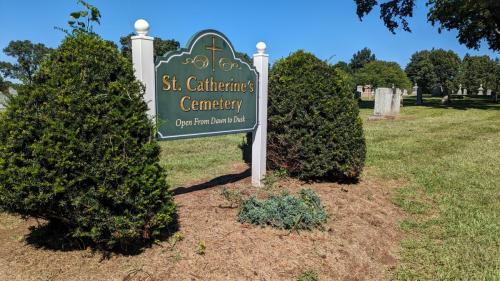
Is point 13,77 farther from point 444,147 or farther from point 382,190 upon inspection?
point 444,147

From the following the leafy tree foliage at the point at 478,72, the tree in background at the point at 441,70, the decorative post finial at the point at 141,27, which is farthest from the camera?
the leafy tree foliage at the point at 478,72

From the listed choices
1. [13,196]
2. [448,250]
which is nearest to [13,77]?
[13,196]

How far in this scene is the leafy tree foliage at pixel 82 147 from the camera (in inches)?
113

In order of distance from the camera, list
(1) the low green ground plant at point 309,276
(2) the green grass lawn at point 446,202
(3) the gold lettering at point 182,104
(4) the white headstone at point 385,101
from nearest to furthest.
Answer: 1. (1) the low green ground plant at point 309,276
2. (2) the green grass lawn at point 446,202
3. (3) the gold lettering at point 182,104
4. (4) the white headstone at point 385,101

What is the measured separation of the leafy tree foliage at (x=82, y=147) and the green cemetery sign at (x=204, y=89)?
0.89 m

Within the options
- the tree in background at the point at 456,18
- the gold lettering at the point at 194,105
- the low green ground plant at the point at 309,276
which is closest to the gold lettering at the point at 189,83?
the gold lettering at the point at 194,105

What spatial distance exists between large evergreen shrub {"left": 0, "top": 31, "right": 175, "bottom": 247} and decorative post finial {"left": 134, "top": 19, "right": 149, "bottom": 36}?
466mm

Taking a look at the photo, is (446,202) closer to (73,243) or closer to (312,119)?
(312,119)

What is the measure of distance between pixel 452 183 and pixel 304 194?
341cm

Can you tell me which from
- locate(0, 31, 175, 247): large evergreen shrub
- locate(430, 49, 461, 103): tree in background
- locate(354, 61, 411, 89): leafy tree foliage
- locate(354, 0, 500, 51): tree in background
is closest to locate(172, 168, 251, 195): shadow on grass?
locate(0, 31, 175, 247): large evergreen shrub

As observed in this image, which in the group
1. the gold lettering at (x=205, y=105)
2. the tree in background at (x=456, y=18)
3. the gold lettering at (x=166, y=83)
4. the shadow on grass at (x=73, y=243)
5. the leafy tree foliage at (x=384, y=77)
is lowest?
the shadow on grass at (x=73, y=243)

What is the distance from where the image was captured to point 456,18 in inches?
1046

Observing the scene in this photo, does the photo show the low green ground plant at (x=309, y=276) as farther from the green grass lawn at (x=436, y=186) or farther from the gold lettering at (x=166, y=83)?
the gold lettering at (x=166, y=83)

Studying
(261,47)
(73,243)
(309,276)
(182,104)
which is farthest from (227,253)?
(261,47)
